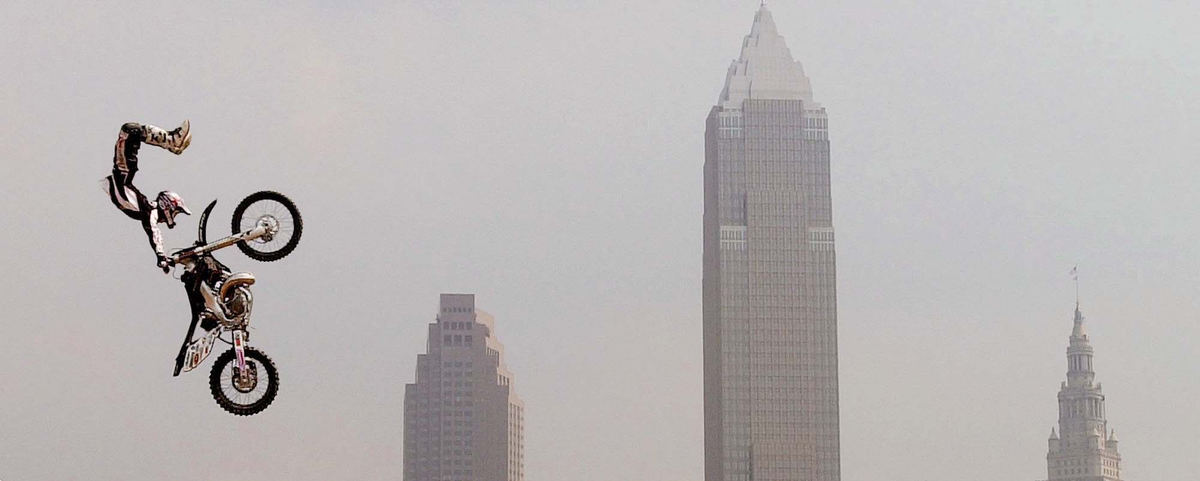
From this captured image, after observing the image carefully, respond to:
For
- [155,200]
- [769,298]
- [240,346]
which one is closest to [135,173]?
[155,200]

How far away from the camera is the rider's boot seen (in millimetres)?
18406

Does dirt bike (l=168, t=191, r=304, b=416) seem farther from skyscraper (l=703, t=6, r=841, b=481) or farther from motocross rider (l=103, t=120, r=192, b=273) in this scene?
skyscraper (l=703, t=6, r=841, b=481)

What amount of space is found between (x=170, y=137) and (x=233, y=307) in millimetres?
1716

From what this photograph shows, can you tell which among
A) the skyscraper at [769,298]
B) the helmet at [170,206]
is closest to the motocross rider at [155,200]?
the helmet at [170,206]

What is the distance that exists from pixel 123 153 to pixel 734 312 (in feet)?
562

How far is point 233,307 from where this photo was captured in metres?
18.3

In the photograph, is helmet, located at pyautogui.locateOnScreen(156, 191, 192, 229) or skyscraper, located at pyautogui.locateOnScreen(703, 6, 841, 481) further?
skyscraper, located at pyautogui.locateOnScreen(703, 6, 841, 481)

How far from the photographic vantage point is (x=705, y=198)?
652 feet

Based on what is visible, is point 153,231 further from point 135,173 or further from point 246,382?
point 246,382

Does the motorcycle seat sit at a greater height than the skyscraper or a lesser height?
lesser

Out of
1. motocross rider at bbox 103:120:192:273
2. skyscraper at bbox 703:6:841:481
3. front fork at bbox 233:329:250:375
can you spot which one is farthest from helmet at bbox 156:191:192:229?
skyscraper at bbox 703:6:841:481

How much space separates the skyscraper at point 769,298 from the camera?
602ft

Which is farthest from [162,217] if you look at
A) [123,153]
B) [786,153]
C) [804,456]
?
[786,153]

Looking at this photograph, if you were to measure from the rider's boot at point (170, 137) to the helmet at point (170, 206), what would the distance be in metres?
0.42
